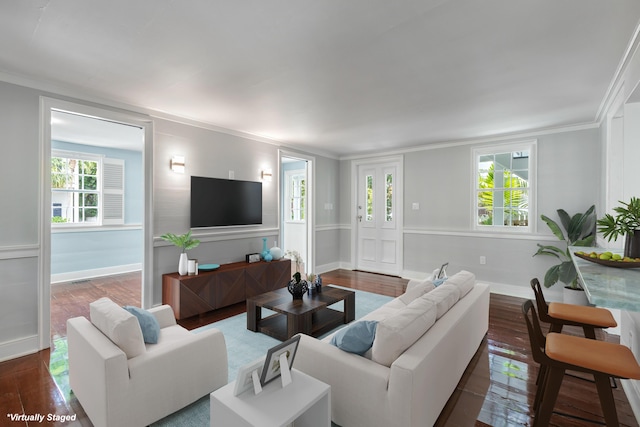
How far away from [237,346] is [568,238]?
4.53 meters

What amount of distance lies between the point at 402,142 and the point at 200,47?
3.96 m

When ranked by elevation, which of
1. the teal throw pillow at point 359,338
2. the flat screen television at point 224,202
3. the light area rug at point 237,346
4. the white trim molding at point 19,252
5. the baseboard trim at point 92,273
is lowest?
the light area rug at point 237,346

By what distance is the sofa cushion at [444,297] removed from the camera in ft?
7.07

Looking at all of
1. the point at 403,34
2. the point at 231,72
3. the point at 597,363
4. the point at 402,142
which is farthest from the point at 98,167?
the point at 597,363

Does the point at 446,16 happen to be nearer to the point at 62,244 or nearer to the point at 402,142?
the point at 402,142

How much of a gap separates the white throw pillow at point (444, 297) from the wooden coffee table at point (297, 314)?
3.90 feet

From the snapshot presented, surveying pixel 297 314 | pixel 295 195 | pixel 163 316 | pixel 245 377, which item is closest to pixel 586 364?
pixel 245 377

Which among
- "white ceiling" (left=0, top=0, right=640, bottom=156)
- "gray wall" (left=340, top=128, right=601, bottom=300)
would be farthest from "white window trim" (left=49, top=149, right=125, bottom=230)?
"gray wall" (left=340, top=128, right=601, bottom=300)

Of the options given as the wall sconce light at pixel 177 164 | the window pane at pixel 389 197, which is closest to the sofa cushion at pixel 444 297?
the wall sconce light at pixel 177 164

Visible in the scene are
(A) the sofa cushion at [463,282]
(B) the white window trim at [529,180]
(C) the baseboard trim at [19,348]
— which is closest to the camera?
(A) the sofa cushion at [463,282]

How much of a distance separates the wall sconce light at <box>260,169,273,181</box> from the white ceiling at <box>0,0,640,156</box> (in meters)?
1.28

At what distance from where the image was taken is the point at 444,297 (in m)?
2.25

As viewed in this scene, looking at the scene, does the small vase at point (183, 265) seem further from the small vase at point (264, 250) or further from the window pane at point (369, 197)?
the window pane at point (369, 197)

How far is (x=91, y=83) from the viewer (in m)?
2.95
